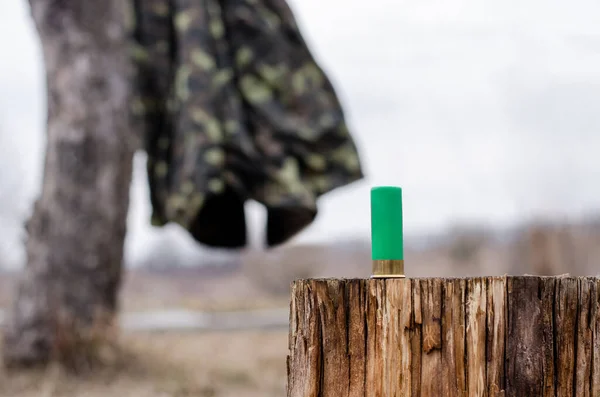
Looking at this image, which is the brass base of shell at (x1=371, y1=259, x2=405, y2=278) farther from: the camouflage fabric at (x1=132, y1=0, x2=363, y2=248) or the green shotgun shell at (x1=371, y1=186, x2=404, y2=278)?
the camouflage fabric at (x1=132, y1=0, x2=363, y2=248)

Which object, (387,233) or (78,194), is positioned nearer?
(387,233)

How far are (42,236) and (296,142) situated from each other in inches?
52.7

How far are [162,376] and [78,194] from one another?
0.98 m

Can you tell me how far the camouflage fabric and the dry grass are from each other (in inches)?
26.0

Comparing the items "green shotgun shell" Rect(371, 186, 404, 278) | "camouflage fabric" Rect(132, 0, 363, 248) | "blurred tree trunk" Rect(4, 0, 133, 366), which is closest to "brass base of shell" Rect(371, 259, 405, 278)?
"green shotgun shell" Rect(371, 186, 404, 278)

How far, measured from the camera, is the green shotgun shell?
1368 mm

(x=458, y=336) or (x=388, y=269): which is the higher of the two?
(x=388, y=269)

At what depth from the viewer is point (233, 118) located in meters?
3.54

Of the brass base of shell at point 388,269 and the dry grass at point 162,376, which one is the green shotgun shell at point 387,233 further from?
the dry grass at point 162,376

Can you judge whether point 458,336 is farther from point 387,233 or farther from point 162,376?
point 162,376

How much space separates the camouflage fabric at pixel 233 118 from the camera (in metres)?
3.47

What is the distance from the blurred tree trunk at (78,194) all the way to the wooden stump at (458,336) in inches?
92.1

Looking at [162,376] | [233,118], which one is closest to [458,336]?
[233,118]

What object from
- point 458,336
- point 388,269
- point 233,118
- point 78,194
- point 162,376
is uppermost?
point 233,118
